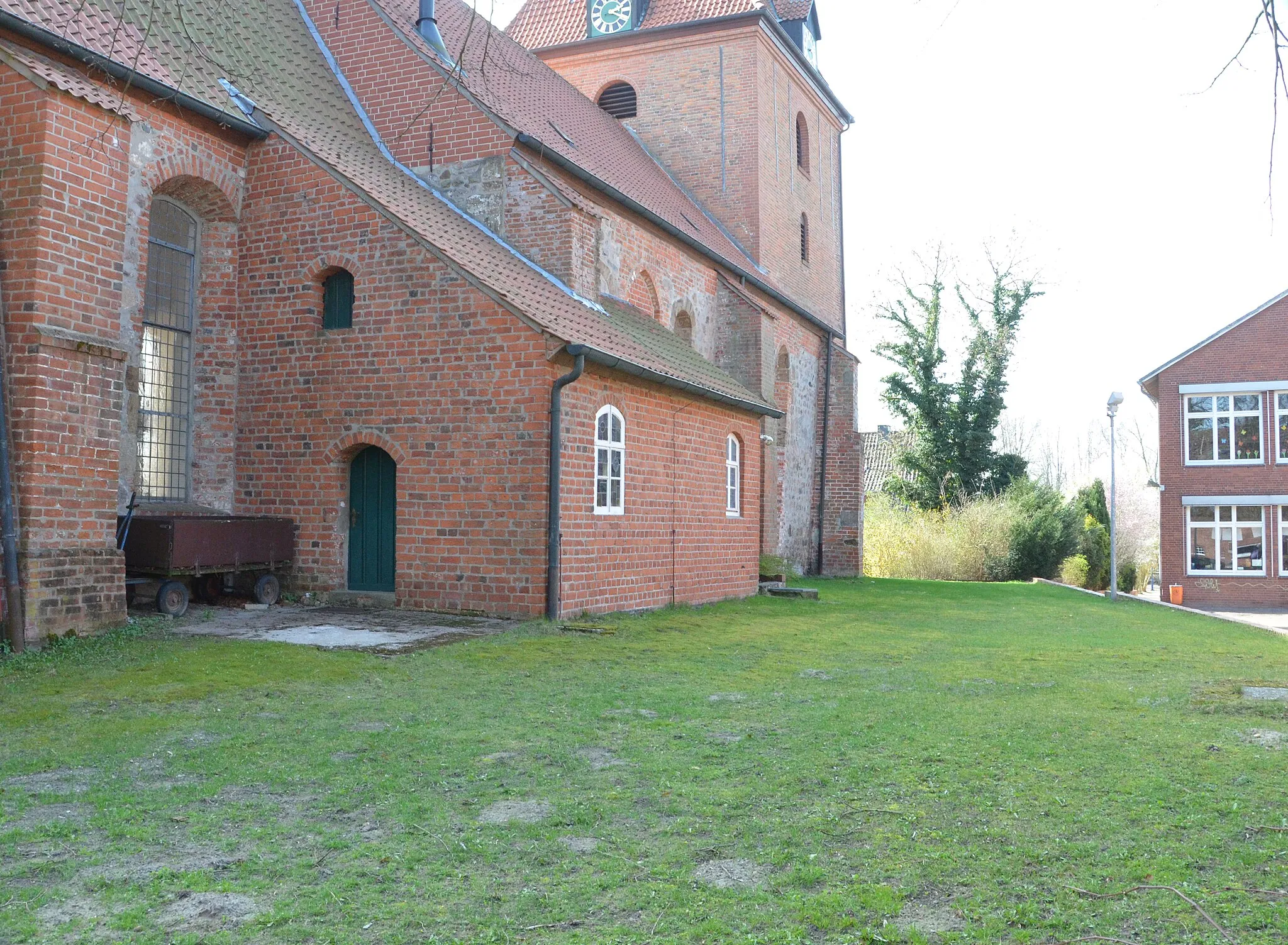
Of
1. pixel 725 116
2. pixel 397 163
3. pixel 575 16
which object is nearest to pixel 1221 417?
pixel 725 116

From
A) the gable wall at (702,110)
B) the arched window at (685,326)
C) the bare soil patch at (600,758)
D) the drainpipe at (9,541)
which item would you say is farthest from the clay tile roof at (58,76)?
the gable wall at (702,110)

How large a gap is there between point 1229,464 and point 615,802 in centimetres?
2929

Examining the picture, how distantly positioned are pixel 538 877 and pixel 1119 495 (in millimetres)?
59584

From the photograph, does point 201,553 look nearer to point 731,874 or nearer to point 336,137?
point 336,137

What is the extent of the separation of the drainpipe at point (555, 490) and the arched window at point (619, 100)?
1715cm

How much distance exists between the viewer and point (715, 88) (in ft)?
89.0

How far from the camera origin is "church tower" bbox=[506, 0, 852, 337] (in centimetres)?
2681

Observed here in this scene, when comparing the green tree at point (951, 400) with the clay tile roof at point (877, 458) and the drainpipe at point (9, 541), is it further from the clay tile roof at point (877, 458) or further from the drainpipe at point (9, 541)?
the drainpipe at point (9, 541)

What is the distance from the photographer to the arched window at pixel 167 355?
13.4 m

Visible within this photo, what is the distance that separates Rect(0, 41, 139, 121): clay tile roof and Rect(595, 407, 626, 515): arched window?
20.5ft

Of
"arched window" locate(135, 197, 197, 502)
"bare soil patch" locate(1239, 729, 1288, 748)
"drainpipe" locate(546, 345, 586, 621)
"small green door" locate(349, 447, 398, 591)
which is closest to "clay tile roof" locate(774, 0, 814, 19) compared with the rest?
"arched window" locate(135, 197, 197, 502)

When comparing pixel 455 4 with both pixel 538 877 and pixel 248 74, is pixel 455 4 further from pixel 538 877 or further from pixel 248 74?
pixel 538 877

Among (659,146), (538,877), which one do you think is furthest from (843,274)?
(538,877)

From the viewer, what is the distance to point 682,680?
9.02 m
